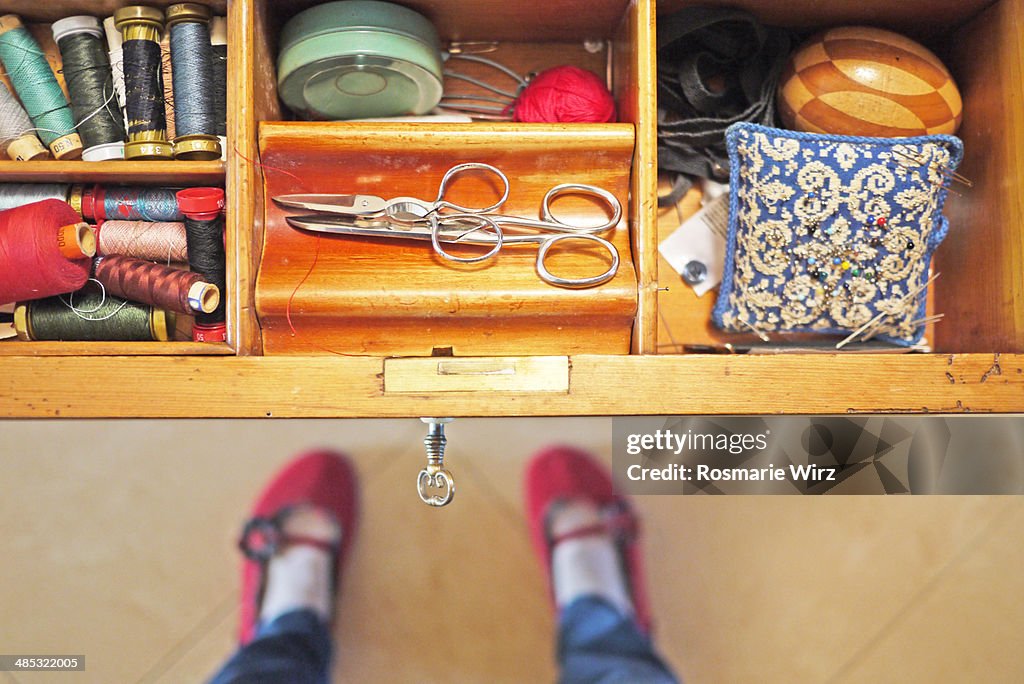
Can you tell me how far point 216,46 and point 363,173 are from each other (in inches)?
7.6

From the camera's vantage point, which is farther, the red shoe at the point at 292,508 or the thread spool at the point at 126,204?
the red shoe at the point at 292,508

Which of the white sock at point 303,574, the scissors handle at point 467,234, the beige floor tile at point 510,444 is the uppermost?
the scissors handle at point 467,234

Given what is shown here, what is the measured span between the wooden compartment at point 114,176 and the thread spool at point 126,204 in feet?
0.04

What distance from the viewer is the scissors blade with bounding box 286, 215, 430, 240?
71 cm

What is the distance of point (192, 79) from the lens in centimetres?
72

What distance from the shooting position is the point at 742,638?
42.2 inches

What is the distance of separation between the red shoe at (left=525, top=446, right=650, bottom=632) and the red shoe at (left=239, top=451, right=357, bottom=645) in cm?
26

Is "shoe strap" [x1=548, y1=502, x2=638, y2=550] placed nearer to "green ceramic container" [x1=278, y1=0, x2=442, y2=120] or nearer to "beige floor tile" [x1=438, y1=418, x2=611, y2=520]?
"beige floor tile" [x1=438, y1=418, x2=611, y2=520]

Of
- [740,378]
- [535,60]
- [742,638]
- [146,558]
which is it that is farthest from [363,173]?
[742,638]

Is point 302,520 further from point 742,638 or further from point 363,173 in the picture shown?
point 742,638

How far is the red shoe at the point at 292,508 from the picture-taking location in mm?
1011

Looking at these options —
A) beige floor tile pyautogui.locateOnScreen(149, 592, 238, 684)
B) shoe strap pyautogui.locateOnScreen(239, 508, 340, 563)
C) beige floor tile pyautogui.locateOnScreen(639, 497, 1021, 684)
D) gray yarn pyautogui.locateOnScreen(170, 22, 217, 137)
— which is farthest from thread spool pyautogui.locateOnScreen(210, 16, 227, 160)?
beige floor tile pyautogui.locateOnScreen(639, 497, 1021, 684)

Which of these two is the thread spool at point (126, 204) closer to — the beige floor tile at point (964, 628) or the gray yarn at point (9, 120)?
the gray yarn at point (9, 120)

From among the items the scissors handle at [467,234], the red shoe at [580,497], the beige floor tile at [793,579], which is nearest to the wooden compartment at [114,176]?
the scissors handle at [467,234]
